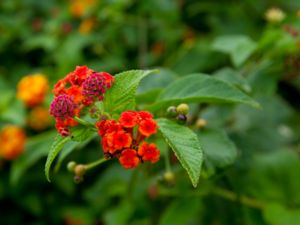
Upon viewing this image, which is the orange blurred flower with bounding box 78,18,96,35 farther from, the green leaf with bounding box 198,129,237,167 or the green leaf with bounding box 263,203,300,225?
the green leaf with bounding box 263,203,300,225

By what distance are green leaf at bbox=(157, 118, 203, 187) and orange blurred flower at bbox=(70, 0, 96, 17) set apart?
158cm

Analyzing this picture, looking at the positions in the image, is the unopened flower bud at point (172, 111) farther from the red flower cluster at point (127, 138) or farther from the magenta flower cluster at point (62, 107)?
the magenta flower cluster at point (62, 107)

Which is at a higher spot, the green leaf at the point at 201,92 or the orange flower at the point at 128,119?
the orange flower at the point at 128,119

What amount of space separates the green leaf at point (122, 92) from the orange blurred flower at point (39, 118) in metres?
1.14

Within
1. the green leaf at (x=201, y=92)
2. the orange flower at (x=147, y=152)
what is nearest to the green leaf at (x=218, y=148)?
the green leaf at (x=201, y=92)

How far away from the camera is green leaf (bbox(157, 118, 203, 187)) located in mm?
919

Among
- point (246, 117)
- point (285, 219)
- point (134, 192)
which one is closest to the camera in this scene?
point (285, 219)

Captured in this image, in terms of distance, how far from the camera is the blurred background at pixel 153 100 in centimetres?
154

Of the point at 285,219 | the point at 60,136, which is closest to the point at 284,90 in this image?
the point at 285,219

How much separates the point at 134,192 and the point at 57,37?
114 cm

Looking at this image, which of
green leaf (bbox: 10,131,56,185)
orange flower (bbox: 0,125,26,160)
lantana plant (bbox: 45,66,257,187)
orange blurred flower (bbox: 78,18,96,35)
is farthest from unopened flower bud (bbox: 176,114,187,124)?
orange blurred flower (bbox: 78,18,96,35)

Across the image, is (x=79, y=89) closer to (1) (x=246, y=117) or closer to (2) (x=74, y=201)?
(1) (x=246, y=117)

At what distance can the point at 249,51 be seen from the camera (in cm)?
153

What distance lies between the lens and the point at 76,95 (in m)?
1.03
